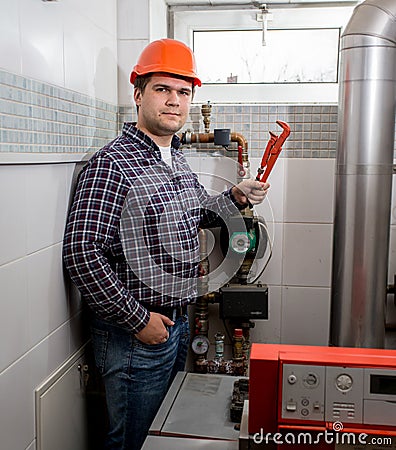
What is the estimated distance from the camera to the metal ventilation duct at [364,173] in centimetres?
182

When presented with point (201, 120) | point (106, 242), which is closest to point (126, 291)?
point (106, 242)

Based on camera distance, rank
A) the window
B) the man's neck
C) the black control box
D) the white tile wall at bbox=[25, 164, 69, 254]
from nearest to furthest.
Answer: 1. the white tile wall at bbox=[25, 164, 69, 254]
2. the man's neck
3. the black control box
4. the window

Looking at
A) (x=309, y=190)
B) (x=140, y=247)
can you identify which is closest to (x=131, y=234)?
(x=140, y=247)

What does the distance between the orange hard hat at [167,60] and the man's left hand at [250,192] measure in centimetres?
37

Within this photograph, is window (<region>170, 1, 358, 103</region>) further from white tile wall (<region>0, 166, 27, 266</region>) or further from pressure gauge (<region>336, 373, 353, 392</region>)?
pressure gauge (<region>336, 373, 353, 392</region>)

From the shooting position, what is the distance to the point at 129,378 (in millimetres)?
1680

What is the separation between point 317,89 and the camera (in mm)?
2396

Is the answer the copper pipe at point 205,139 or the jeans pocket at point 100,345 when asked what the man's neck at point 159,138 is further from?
the jeans pocket at point 100,345

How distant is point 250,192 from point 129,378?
26.9 inches

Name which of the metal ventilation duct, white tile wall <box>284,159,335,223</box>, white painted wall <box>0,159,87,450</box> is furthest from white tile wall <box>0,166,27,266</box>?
white tile wall <box>284,159,335,223</box>

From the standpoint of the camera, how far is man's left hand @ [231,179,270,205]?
184 cm

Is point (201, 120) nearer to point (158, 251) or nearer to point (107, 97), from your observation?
point (107, 97)

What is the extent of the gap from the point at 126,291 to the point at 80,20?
0.80m

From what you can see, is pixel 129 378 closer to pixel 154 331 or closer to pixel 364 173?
pixel 154 331
